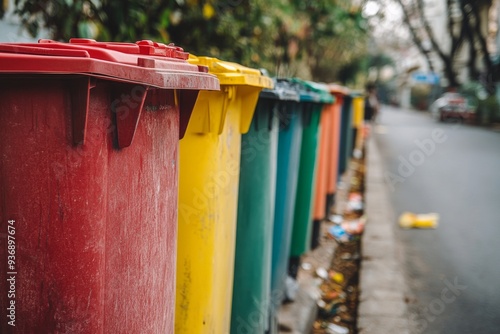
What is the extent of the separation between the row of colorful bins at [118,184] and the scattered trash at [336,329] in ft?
4.58

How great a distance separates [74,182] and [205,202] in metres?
0.79

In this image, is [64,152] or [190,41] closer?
[64,152]

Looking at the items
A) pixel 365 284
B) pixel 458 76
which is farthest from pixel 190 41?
pixel 458 76

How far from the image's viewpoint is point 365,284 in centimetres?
404

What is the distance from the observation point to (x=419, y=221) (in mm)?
5914

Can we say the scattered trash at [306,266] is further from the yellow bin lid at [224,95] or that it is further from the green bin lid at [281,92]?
the yellow bin lid at [224,95]

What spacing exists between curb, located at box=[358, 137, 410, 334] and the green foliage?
2930 mm

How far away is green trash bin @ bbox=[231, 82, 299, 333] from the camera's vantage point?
98.8 inches

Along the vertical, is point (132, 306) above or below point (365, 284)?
above

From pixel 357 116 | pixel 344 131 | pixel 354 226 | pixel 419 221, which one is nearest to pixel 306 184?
pixel 354 226

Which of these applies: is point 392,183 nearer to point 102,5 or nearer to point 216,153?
point 102,5

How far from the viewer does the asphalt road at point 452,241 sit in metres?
3.55

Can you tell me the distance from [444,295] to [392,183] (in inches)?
185

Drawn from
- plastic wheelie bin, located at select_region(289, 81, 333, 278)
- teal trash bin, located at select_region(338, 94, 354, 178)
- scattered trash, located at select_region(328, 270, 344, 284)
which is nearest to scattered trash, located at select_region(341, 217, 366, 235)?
scattered trash, located at select_region(328, 270, 344, 284)
